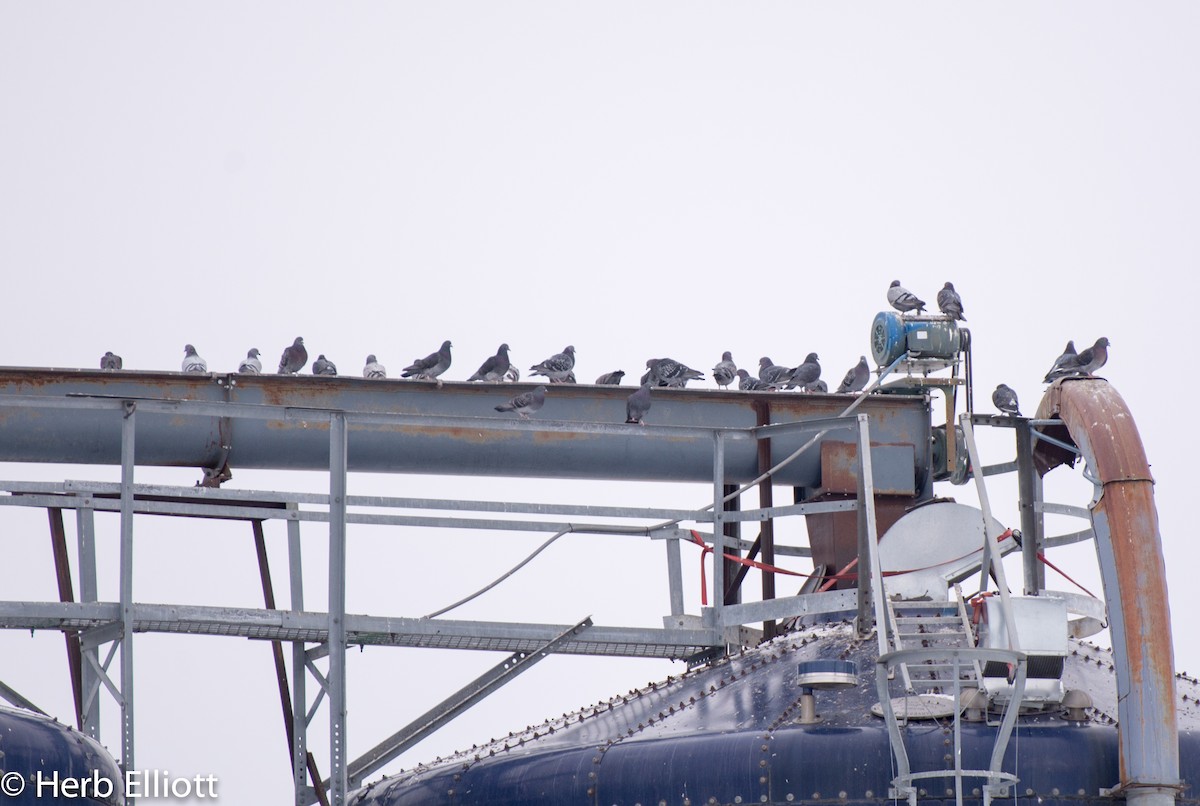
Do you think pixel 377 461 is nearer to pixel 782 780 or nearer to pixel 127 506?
pixel 127 506

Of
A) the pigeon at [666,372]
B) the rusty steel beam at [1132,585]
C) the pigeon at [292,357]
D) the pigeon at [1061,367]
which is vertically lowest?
the rusty steel beam at [1132,585]

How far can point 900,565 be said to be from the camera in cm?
1543

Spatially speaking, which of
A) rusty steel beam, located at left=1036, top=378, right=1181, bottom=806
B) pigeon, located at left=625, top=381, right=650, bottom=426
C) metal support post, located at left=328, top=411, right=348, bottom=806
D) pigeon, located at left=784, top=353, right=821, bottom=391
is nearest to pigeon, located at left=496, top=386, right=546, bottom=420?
pigeon, located at left=625, top=381, right=650, bottom=426

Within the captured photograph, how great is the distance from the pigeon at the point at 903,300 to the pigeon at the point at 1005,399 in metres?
1.48

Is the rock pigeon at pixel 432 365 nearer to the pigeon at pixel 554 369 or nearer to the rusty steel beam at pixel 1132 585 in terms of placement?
the pigeon at pixel 554 369

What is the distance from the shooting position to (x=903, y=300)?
930 inches

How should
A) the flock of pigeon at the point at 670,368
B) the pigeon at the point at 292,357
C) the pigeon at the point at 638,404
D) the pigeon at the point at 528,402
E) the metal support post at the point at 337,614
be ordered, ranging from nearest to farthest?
the metal support post at the point at 337,614 < the pigeon at the point at 528,402 < the pigeon at the point at 638,404 < the flock of pigeon at the point at 670,368 < the pigeon at the point at 292,357

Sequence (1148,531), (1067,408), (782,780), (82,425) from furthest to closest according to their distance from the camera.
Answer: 1. (82,425)
2. (1067,408)
3. (1148,531)
4. (782,780)

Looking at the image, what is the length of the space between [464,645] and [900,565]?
12.4ft

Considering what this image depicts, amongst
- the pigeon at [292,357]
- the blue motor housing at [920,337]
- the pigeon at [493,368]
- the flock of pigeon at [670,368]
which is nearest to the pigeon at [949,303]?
the flock of pigeon at [670,368]

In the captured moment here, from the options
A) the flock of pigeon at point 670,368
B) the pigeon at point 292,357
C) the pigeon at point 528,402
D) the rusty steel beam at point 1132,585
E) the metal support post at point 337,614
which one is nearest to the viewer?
the rusty steel beam at point 1132,585

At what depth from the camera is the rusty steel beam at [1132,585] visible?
40.9 ft

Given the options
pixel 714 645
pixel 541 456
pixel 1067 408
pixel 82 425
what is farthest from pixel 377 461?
pixel 1067 408

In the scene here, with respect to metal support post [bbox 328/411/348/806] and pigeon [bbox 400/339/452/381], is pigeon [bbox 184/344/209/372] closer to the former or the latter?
pigeon [bbox 400/339/452/381]
